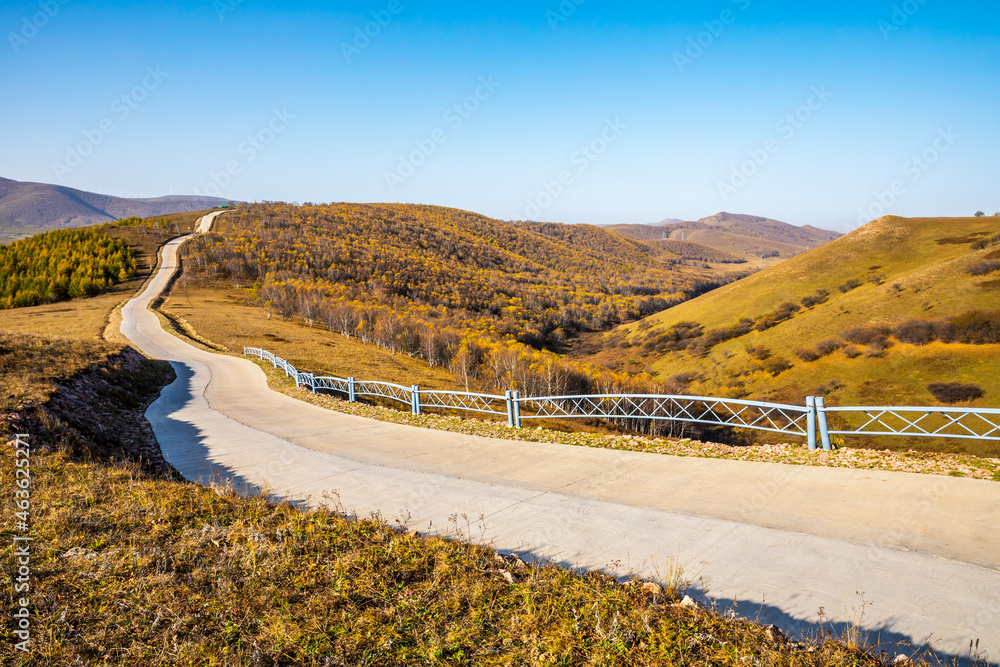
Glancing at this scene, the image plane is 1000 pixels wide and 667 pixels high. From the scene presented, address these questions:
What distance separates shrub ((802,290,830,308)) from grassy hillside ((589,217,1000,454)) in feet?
0.37

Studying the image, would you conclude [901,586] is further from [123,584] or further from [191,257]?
[191,257]

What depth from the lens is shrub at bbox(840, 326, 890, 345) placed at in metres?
47.2

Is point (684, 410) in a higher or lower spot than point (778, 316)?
lower

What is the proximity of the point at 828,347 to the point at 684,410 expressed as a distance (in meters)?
46.1

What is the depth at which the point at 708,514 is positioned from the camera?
19.8 feet

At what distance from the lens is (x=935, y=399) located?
123ft

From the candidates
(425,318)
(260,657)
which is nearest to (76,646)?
(260,657)

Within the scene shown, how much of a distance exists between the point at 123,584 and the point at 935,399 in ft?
161

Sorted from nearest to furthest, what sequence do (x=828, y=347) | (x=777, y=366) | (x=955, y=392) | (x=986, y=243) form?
(x=955, y=392)
(x=828, y=347)
(x=777, y=366)
(x=986, y=243)

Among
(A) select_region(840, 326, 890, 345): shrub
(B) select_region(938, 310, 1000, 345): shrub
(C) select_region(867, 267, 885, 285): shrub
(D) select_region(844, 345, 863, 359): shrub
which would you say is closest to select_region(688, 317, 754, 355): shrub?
(A) select_region(840, 326, 890, 345): shrub

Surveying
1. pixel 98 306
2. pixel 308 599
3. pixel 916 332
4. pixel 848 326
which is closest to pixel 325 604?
pixel 308 599

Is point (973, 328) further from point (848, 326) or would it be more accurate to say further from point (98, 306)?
point (98, 306)

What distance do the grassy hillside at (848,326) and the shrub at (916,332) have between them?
0.15 meters

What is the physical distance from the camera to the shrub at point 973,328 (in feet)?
136
